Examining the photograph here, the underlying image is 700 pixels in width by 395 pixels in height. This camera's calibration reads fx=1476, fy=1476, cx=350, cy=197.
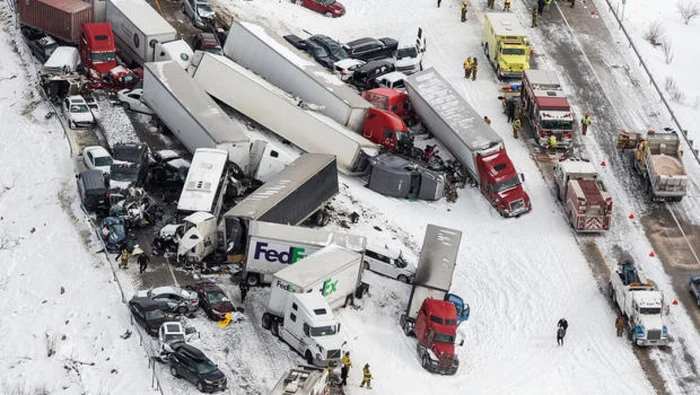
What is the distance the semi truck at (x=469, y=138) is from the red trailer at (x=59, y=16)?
18763mm

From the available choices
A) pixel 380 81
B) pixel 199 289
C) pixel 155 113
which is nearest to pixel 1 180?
pixel 155 113

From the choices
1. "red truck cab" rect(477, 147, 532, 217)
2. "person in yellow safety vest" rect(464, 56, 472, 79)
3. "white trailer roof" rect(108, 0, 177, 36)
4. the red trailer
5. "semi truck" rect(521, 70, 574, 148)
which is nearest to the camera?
"red truck cab" rect(477, 147, 532, 217)

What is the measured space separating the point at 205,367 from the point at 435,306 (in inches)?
422

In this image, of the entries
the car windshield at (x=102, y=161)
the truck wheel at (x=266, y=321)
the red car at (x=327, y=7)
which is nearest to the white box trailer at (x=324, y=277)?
the truck wheel at (x=266, y=321)

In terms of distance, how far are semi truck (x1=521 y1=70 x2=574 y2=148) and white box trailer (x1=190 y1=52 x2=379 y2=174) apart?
9.26m

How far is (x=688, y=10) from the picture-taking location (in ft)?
306

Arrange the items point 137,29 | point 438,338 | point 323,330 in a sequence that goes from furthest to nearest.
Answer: point 137,29 < point 438,338 < point 323,330

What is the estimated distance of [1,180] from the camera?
71.3 metres

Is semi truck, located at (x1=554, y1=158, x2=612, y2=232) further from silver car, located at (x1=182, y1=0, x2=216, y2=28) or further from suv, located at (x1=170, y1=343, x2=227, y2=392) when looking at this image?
silver car, located at (x1=182, y1=0, x2=216, y2=28)

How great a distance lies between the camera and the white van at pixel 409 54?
82562 mm

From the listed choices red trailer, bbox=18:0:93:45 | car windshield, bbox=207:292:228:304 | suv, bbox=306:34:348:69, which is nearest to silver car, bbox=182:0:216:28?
suv, bbox=306:34:348:69

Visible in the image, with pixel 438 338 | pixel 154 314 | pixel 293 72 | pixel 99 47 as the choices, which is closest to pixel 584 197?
pixel 438 338

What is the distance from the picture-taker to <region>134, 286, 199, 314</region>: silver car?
60531mm

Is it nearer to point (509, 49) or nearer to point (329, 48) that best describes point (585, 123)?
point (509, 49)
